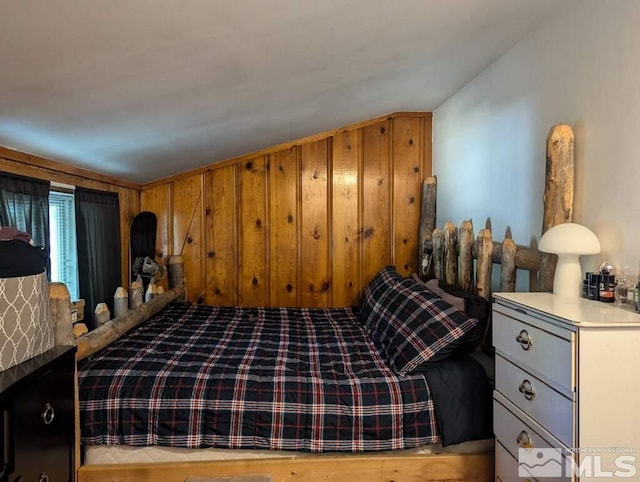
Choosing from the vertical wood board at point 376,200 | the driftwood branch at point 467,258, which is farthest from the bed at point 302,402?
the vertical wood board at point 376,200

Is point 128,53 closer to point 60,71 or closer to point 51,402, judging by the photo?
point 60,71

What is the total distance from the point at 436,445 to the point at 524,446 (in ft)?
1.52

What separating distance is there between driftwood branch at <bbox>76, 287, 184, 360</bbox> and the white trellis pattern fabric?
450 mm

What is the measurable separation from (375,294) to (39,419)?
191 centimetres

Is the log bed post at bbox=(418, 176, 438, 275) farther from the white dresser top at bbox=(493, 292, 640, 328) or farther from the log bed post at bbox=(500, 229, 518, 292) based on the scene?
the white dresser top at bbox=(493, 292, 640, 328)

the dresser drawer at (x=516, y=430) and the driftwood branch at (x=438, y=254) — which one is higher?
the driftwood branch at (x=438, y=254)

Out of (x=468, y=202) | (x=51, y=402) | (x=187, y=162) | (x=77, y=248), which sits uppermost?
(x=187, y=162)

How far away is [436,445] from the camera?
1.79m

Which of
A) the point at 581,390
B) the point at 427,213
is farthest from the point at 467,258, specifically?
the point at 581,390

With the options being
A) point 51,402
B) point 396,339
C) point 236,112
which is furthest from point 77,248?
point 396,339

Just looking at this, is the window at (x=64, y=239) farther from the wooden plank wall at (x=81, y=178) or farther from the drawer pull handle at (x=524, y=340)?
the drawer pull handle at (x=524, y=340)

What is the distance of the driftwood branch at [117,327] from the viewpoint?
1.91 m

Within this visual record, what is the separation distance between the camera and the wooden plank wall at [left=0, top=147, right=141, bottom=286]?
2.18 meters

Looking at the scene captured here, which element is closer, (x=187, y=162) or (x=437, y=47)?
(x=437, y=47)
